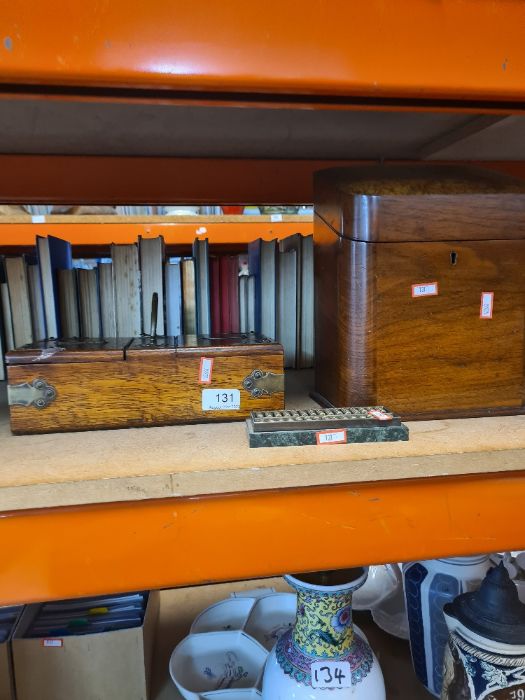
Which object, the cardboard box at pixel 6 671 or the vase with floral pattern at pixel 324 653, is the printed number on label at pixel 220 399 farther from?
the cardboard box at pixel 6 671

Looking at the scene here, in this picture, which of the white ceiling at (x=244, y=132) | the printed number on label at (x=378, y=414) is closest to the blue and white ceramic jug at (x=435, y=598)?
the printed number on label at (x=378, y=414)

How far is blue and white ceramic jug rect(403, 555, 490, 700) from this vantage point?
0.79 meters

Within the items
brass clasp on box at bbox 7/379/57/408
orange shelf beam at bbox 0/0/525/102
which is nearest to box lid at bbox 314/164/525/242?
orange shelf beam at bbox 0/0/525/102

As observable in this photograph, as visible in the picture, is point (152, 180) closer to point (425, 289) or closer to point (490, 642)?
point (425, 289)

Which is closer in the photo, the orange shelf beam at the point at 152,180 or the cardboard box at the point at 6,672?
the cardboard box at the point at 6,672

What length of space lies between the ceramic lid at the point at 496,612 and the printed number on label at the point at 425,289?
1.28ft

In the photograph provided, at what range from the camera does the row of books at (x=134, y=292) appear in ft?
2.50

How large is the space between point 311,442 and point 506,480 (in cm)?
21

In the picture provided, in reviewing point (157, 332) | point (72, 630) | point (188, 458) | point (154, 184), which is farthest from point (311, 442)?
point (154, 184)

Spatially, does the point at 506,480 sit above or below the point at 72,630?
above

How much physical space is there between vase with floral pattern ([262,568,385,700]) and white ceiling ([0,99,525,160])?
0.74 m

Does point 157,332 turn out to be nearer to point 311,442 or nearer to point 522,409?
point 311,442

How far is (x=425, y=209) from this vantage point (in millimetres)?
575

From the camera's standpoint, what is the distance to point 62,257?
0.80 meters
